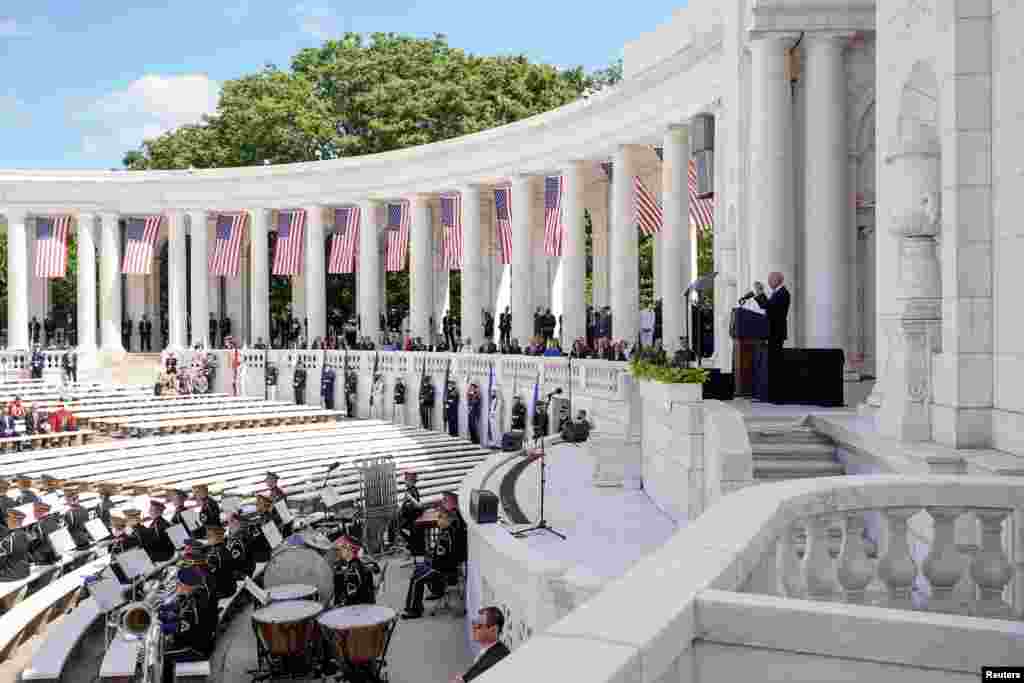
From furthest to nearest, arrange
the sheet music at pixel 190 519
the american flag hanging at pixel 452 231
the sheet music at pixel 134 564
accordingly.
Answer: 1. the american flag hanging at pixel 452 231
2. the sheet music at pixel 190 519
3. the sheet music at pixel 134 564

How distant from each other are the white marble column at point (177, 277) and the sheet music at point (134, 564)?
56170 millimetres

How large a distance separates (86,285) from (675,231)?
48.6 metres

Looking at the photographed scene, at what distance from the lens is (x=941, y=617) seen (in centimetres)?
595

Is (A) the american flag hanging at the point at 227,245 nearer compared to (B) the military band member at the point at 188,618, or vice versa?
(B) the military band member at the point at 188,618

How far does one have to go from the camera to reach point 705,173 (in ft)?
146

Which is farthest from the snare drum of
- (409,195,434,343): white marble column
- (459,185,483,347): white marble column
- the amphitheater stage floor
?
(409,195,434,343): white marble column

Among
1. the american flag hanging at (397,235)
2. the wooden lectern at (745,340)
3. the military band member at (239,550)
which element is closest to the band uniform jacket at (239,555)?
the military band member at (239,550)

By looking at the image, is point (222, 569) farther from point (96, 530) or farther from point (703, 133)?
point (703, 133)

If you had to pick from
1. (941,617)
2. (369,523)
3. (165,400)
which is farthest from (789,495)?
(165,400)

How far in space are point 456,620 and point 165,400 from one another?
44.6 m

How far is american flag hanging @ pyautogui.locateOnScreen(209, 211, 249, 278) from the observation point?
76688 mm

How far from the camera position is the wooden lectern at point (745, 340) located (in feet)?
82.4

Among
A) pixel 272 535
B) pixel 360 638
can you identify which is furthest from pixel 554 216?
pixel 360 638

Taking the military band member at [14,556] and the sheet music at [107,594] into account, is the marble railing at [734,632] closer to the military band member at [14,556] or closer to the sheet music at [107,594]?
the sheet music at [107,594]
